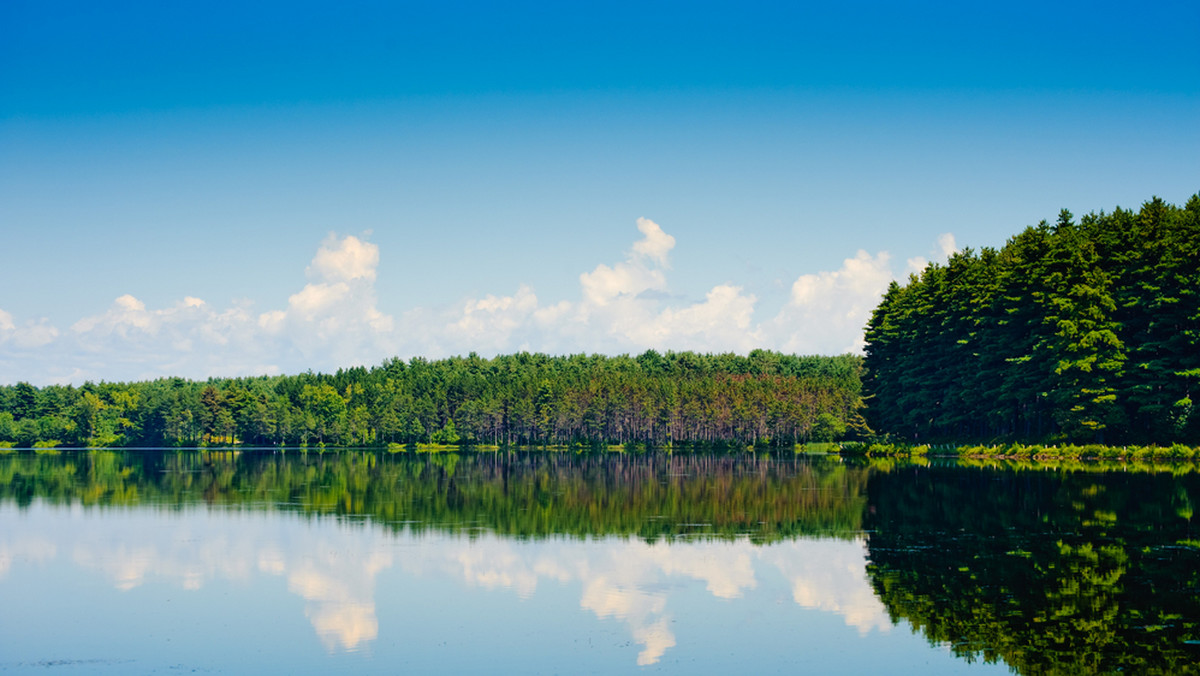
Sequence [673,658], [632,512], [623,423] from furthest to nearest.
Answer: [623,423], [632,512], [673,658]

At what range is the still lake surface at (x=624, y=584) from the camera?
18516 millimetres

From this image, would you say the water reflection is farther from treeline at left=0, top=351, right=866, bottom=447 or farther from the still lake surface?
treeline at left=0, top=351, right=866, bottom=447

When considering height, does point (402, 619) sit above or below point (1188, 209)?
below

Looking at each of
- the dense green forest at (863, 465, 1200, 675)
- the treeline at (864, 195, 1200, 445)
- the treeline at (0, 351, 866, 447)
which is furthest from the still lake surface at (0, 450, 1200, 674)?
the treeline at (0, 351, 866, 447)

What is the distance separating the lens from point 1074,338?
70438mm

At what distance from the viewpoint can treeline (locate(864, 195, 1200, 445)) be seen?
221ft

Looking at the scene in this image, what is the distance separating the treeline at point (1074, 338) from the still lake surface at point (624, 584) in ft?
72.3

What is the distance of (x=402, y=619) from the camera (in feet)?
71.5

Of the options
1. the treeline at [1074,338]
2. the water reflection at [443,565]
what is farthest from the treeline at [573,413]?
the water reflection at [443,565]

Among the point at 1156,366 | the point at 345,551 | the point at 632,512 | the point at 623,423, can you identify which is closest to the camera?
the point at 345,551

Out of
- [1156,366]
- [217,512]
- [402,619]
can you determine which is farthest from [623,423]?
[402,619]

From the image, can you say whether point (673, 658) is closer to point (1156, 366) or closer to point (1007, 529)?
point (1007, 529)

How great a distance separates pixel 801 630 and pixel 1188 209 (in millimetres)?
65690

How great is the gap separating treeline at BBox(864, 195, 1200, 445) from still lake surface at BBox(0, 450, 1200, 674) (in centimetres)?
2203
